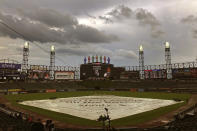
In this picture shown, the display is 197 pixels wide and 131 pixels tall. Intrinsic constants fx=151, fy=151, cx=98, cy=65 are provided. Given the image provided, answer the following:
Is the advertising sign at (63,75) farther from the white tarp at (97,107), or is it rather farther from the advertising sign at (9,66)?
the white tarp at (97,107)

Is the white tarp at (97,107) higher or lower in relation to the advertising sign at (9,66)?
lower

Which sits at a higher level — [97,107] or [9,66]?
[9,66]

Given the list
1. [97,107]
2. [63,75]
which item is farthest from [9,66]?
[97,107]

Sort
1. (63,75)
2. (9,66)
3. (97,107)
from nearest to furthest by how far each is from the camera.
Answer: (97,107) < (9,66) < (63,75)

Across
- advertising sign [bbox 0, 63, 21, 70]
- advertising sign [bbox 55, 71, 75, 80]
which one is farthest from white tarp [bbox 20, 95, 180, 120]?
advertising sign [bbox 55, 71, 75, 80]

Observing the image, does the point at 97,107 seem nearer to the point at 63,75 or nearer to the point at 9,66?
the point at 9,66

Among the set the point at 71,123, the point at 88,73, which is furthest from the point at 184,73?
the point at 71,123

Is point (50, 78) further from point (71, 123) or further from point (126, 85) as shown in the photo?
point (71, 123)

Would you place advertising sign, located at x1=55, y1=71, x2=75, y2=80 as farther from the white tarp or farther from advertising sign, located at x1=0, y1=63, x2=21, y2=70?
the white tarp

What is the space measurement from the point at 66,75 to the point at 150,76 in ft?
165

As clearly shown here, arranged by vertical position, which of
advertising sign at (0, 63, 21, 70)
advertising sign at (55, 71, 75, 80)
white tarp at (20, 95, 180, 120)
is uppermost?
advertising sign at (0, 63, 21, 70)

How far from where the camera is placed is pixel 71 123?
20.3 m

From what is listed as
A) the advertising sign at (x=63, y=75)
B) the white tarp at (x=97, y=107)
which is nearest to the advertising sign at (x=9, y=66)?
the advertising sign at (x=63, y=75)

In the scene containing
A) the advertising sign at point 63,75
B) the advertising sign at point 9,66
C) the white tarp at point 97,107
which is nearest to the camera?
the white tarp at point 97,107
